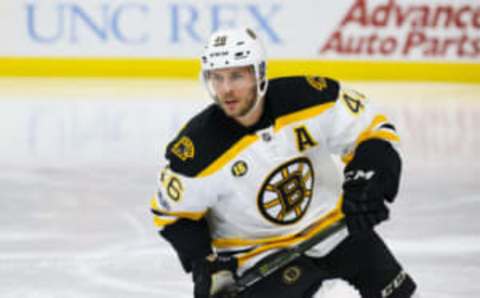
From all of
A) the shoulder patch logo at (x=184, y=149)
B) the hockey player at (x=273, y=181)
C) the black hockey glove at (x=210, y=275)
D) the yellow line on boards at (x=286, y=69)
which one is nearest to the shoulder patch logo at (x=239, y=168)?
the hockey player at (x=273, y=181)

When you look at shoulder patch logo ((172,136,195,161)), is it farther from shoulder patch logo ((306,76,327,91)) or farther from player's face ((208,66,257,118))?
shoulder patch logo ((306,76,327,91))

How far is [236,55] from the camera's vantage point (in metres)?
2.58

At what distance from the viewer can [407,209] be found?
16.0 feet

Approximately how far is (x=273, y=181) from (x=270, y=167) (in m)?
0.04

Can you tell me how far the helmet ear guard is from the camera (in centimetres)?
257

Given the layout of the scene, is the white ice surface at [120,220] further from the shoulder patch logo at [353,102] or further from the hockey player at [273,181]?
the shoulder patch logo at [353,102]

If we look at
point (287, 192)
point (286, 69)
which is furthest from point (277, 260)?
point (286, 69)

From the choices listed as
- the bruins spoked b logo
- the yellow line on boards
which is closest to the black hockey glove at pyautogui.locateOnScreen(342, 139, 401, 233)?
the bruins spoked b logo

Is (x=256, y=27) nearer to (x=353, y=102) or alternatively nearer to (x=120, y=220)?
(x=120, y=220)

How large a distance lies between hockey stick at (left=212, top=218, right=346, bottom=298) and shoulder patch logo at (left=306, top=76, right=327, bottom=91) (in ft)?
1.08

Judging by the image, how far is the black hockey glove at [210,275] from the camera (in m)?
2.63

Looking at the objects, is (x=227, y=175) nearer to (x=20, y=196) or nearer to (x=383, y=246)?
(x=383, y=246)

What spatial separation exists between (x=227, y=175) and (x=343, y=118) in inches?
12.8

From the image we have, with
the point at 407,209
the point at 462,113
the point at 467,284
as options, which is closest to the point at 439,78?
the point at 462,113
